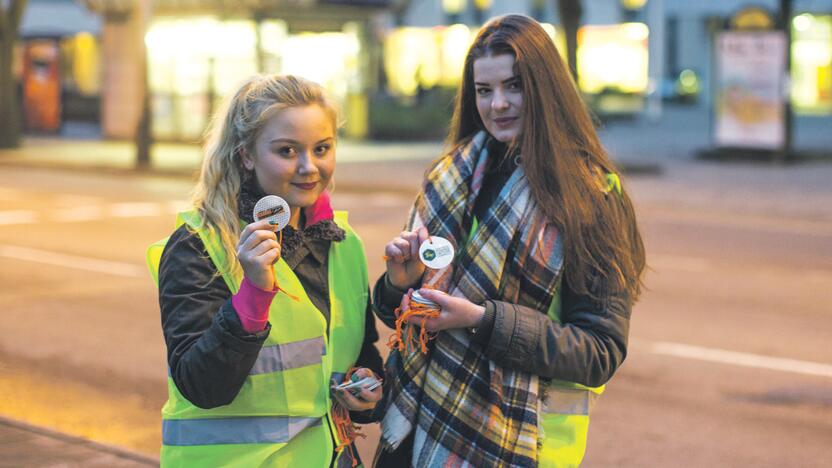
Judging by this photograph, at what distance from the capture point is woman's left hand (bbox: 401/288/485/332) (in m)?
2.55

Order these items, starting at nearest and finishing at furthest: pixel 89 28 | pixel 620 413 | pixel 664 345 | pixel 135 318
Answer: pixel 620 413 < pixel 664 345 < pixel 135 318 < pixel 89 28

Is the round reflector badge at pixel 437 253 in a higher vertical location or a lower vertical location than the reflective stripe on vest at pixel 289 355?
higher

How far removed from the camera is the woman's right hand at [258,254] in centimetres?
243

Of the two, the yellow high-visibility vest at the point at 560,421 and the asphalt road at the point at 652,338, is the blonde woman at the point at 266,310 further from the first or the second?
the asphalt road at the point at 652,338

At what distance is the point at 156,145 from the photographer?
95.7 feet

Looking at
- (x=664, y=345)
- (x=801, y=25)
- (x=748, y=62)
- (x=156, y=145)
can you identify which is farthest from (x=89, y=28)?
(x=664, y=345)

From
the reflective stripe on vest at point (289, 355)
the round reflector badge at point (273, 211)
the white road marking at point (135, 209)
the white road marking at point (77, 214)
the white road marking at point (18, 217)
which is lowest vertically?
the white road marking at point (135, 209)

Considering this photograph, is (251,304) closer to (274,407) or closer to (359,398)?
(274,407)

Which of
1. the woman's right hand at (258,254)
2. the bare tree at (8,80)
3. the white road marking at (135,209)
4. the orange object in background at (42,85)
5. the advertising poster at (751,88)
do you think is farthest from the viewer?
the orange object in background at (42,85)

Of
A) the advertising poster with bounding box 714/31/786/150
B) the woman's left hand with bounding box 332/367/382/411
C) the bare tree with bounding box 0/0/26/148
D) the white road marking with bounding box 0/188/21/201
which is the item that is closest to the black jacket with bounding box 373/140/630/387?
the woman's left hand with bounding box 332/367/382/411

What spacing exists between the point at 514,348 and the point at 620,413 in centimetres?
410

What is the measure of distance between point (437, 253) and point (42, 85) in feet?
104

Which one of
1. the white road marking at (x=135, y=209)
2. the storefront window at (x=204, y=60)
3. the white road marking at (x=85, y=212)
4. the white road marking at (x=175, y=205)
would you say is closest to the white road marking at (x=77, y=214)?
the white road marking at (x=85, y=212)

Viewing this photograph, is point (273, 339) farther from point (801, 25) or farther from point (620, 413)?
point (801, 25)
